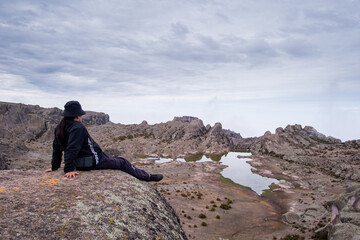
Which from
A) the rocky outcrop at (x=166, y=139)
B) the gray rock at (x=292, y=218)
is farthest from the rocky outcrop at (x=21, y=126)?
the gray rock at (x=292, y=218)

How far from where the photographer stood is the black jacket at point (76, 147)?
25.4 feet

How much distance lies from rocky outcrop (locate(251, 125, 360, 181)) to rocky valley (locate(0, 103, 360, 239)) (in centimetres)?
60

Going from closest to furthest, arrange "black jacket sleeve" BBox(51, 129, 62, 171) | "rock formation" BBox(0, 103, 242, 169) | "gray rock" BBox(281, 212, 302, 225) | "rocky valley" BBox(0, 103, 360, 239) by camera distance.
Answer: "rocky valley" BBox(0, 103, 360, 239) → "black jacket sleeve" BBox(51, 129, 62, 171) → "gray rock" BBox(281, 212, 302, 225) → "rock formation" BBox(0, 103, 242, 169)

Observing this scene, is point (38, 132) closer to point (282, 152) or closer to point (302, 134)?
point (282, 152)

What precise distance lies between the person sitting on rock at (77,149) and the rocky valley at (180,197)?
1.82ft

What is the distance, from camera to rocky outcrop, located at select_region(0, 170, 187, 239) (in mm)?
4523

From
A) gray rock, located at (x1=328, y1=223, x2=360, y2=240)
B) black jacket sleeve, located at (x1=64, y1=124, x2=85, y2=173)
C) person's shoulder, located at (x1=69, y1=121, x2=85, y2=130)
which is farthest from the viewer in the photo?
gray rock, located at (x1=328, y1=223, x2=360, y2=240)

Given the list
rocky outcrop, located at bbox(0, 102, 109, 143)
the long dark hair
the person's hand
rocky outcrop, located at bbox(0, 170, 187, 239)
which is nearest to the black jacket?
the long dark hair

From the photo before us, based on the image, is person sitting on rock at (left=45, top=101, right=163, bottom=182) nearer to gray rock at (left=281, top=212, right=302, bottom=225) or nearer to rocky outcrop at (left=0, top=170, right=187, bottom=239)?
rocky outcrop at (left=0, top=170, right=187, bottom=239)

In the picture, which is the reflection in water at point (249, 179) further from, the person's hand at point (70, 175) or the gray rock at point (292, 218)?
the person's hand at point (70, 175)

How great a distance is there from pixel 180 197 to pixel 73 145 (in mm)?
47031

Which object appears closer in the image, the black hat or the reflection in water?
the black hat

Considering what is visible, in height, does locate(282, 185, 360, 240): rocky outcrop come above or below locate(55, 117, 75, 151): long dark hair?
below

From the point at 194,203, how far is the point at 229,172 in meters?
47.3
